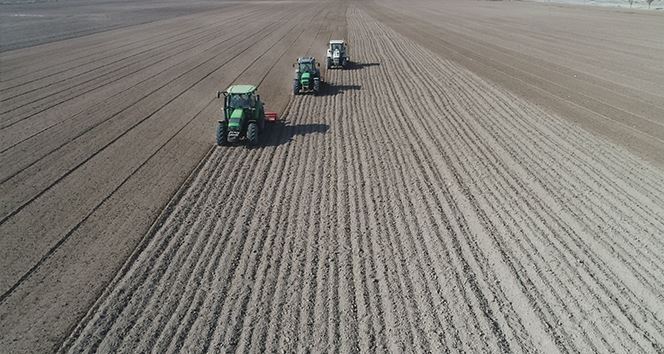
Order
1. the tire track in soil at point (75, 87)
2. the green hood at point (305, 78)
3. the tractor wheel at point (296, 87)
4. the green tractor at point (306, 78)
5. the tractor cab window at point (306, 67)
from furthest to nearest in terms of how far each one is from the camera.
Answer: the tractor cab window at point (306, 67)
the tractor wheel at point (296, 87)
the green tractor at point (306, 78)
the green hood at point (305, 78)
the tire track in soil at point (75, 87)

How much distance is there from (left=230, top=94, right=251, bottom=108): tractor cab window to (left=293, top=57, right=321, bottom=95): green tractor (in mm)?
5326

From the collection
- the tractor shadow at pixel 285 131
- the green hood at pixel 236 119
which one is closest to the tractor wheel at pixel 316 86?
the tractor shadow at pixel 285 131

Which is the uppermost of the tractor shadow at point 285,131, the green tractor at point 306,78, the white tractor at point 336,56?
the white tractor at point 336,56

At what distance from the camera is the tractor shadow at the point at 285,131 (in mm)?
14406

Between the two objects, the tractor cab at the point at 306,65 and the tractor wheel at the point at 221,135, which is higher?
the tractor cab at the point at 306,65

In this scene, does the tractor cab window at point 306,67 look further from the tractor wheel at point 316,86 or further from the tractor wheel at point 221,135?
the tractor wheel at point 221,135

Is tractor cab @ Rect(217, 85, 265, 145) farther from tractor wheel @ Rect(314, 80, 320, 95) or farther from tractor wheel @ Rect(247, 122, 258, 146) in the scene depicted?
tractor wheel @ Rect(314, 80, 320, 95)

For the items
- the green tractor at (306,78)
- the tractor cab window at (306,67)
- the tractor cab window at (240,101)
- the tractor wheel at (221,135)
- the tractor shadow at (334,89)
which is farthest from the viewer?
the tractor shadow at (334,89)

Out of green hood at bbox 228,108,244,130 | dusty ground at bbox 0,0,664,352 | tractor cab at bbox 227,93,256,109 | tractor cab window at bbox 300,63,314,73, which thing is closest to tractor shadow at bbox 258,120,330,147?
dusty ground at bbox 0,0,664,352

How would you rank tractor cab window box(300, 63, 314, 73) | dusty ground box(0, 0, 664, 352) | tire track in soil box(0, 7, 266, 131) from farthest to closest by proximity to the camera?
tractor cab window box(300, 63, 314, 73) → tire track in soil box(0, 7, 266, 131) → dusty ground box(0, 0, 664, 352)

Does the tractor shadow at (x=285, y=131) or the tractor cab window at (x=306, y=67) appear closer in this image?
the tractor shadow at (x=285, y=131)

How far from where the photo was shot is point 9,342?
22.1 feet

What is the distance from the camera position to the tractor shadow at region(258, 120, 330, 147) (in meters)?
14.4

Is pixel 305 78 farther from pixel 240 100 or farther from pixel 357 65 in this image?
pixel 357 65
